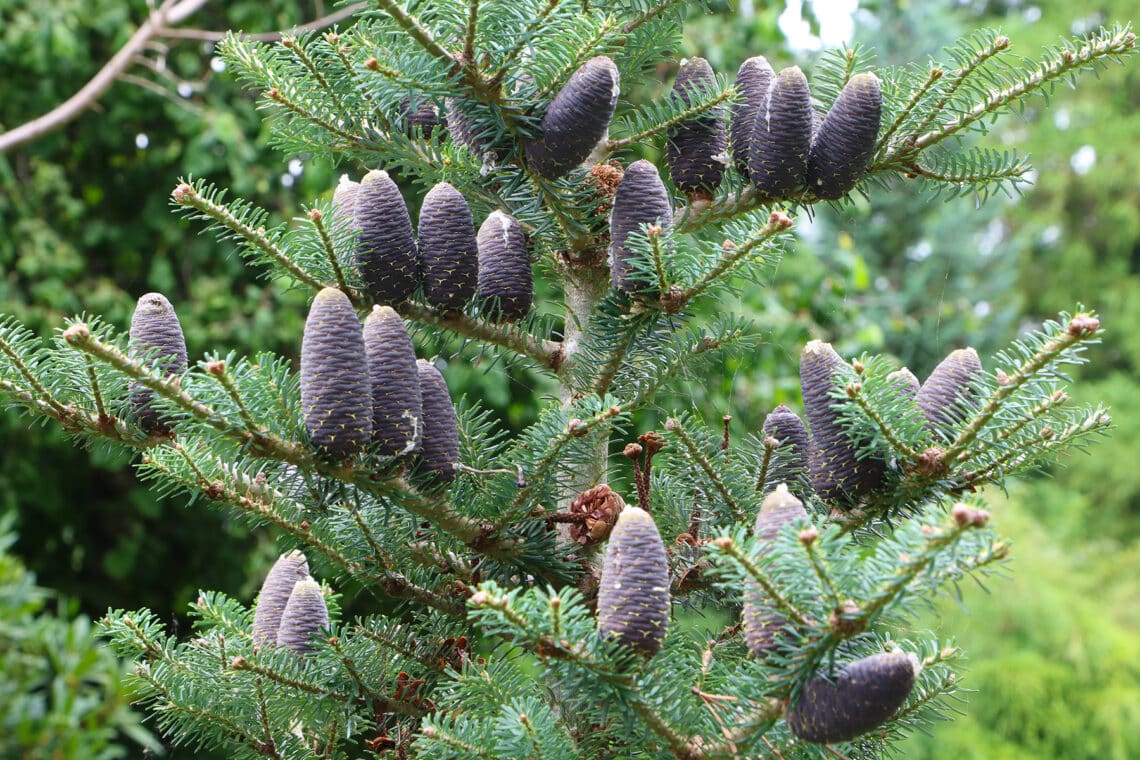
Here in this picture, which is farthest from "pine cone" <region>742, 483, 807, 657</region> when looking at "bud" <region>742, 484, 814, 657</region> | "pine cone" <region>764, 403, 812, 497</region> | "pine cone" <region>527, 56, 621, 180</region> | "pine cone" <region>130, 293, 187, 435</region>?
"pine cone" <region>130, 293, 187, 435</region>

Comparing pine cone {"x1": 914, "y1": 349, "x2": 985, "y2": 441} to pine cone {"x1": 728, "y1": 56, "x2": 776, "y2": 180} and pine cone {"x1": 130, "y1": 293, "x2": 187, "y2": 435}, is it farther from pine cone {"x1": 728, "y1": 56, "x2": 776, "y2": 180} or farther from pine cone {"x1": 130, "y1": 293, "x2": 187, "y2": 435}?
pine cone {"x1": 130, "y1": 293, "x2": 187, "y2": 435}

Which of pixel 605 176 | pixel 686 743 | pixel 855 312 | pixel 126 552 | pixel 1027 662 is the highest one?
pixel 605 176

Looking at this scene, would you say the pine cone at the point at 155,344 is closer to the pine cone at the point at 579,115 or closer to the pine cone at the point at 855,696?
the pine cone at the point at 579,115

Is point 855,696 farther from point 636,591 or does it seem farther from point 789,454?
point 789,454

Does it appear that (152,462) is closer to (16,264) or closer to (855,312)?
(16,264)

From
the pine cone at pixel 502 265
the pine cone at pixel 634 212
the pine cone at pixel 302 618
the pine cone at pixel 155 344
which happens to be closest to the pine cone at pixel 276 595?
the pine cone at pixel 302 618

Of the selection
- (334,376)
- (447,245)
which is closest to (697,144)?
(447,245)

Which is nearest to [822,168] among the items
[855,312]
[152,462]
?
[152,462]
